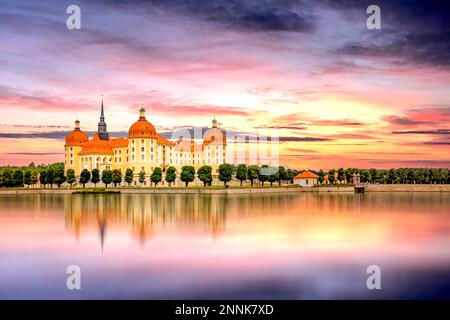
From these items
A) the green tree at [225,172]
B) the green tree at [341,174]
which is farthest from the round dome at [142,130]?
the green tree at [341,174]

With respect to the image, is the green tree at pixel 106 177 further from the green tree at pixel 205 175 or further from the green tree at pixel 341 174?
the green tree at pixel 341 174

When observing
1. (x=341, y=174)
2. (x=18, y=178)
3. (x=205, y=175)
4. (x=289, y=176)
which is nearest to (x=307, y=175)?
(x=289, y=176)

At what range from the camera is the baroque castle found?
2972 inches

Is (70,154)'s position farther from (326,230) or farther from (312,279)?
(312,279)

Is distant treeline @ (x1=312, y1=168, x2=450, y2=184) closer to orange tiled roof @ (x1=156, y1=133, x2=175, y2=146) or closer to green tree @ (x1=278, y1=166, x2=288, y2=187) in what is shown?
green tree @ (x1=278, y1=166, x2=288, y2=187)

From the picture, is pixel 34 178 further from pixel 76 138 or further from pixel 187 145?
pixel 187 145

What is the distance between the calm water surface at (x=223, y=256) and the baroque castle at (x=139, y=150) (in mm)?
45520

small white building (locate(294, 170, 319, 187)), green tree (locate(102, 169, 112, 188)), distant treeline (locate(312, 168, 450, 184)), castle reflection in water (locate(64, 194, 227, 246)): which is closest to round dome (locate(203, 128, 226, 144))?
small white building (locate(294, 170, 319, 187))

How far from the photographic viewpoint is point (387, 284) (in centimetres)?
1351

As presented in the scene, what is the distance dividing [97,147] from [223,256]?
64734 mm

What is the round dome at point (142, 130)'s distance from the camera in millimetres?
75625

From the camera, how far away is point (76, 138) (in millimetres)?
81938
